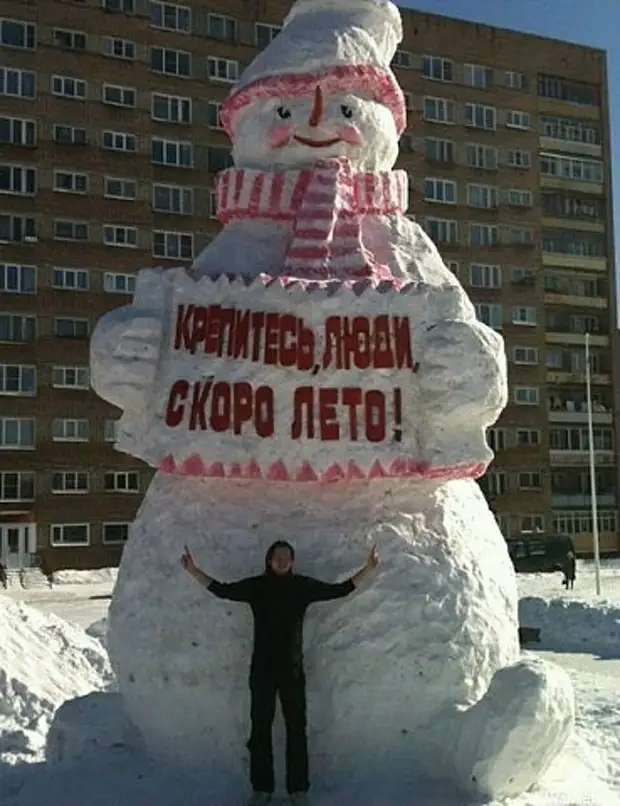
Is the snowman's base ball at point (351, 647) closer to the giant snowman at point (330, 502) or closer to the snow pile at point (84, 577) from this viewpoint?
the giant snowman at point (330, 502)

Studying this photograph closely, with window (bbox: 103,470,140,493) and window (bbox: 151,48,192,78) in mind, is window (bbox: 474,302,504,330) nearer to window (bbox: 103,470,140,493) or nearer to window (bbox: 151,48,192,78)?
window (bbox: 151,48,192,78)

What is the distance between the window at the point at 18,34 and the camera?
31141 mm

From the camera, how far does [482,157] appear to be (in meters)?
37.9

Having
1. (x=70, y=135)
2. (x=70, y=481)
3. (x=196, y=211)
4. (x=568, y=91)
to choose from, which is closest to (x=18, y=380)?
(x=70, y=481)

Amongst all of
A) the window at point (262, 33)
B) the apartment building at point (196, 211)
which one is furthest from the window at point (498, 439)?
the window at point (262, 33)

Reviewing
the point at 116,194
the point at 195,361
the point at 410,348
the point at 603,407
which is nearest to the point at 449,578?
the point at 410,348

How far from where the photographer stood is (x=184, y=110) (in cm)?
3353

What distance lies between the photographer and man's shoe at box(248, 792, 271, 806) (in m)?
4.53

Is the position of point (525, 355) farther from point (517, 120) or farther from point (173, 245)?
point (173, 245)

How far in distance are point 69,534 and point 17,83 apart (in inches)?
475

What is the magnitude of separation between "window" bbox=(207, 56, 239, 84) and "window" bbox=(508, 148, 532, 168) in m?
9.79

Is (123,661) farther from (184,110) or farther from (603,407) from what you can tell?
(603,407)

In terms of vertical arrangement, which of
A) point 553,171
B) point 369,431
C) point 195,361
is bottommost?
point 369,431

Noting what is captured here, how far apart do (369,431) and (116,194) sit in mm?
28510
